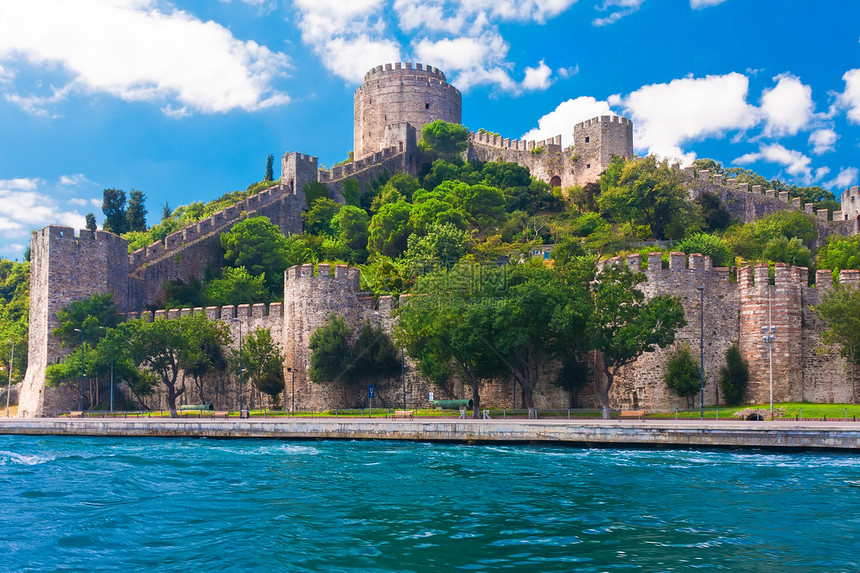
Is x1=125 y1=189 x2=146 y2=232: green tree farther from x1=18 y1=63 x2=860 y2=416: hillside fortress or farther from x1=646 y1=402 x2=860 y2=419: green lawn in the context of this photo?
x1=646 y1=402 x2=860 y2=419: green lawn

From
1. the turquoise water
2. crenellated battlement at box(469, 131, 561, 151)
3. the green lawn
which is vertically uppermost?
crenellated battlement at box(469, 131, 561, 151)

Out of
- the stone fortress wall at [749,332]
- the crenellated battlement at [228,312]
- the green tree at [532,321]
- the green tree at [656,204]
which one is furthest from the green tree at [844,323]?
the crenellated battlement at [228,312]

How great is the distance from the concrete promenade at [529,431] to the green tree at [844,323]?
845 cm

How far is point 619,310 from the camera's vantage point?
35312 millimetres

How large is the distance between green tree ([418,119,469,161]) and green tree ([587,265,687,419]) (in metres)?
39.0

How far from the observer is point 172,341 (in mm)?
44250

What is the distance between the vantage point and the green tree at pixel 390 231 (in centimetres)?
5703

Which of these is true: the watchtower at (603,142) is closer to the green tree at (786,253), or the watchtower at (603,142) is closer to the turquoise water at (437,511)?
the green tree at (786,253)

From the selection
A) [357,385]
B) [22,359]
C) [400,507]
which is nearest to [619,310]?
[357,385]

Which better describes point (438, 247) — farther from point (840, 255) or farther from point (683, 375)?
point (840, 255)

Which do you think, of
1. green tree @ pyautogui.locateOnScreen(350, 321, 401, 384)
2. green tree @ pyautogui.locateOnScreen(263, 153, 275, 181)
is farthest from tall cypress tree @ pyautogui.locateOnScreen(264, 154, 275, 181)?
green tree @ pyautogui.locateOnScreen(350, 321, 401, 384)

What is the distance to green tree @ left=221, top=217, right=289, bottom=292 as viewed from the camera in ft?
184

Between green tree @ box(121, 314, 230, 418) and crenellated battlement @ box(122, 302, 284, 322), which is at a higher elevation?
crenellated battlement @ box(122, 302, 284, 322)

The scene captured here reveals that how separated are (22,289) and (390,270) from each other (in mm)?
36259
